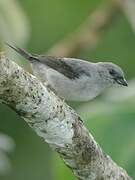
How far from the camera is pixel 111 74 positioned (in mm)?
5059

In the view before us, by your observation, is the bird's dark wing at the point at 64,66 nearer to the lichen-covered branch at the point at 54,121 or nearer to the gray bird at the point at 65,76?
the gray bird at the point at 65,76

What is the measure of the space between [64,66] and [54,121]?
52.3 inches

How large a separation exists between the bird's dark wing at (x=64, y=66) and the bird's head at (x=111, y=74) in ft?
0.98

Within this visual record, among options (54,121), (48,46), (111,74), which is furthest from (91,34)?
(48,46)

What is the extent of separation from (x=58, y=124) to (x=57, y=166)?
3.45ft

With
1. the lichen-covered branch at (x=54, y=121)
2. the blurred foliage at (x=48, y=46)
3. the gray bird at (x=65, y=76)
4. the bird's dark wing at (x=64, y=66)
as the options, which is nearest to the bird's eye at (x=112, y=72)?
the gray bird at (x=65, y=76)

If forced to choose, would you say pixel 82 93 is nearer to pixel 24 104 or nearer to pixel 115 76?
pixel 115 76

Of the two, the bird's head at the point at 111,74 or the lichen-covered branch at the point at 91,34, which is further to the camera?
the lichen-covered branch at the point at 91,34

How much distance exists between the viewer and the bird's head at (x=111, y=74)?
5.00m

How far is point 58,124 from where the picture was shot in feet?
11.4

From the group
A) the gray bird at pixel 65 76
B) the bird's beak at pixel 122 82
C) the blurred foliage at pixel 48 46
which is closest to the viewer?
the gray bird at pixel 65 76

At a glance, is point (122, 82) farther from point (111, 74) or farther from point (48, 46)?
point (48, 46)

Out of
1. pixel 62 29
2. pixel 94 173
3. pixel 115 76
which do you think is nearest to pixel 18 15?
pixel 115 76

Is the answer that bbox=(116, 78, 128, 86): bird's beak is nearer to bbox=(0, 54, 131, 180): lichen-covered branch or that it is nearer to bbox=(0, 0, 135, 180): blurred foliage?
bbox=(0, 0, 135, 180): blurred foliage
